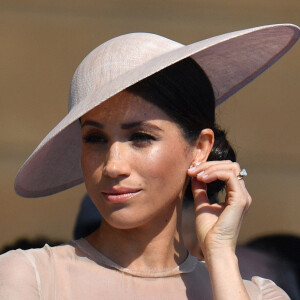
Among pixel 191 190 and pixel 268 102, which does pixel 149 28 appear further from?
pixel 191 190

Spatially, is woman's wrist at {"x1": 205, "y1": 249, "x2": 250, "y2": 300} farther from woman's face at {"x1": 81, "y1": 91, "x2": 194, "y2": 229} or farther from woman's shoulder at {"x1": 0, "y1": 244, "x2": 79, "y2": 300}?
woman's shoulder at {"x1": 0, "y1": 244, "x2": 79, "y2": 300}

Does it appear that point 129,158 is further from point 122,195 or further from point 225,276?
point 225,276

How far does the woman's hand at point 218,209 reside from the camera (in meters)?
2.42

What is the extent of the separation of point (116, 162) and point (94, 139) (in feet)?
0.42

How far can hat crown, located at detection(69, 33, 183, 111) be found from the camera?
91.9 inches

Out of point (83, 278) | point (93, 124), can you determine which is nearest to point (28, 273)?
point (83, 278)

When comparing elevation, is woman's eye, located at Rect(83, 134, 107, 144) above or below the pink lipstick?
above

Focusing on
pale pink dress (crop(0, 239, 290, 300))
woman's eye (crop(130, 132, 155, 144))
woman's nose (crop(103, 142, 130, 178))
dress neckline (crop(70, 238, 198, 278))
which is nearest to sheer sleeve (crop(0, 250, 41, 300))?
pale pink dress (crop(0, 239, 290, 300))

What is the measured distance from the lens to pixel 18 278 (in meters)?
2.27

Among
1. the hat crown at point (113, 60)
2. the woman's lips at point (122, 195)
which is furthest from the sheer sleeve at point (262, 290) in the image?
the hat crown at point (113, 60)

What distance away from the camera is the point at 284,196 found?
3482 mm

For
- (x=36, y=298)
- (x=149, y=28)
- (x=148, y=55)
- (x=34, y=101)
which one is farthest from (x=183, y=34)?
(x=36, y=298)

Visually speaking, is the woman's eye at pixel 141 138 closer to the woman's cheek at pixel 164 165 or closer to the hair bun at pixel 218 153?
the woman's cheek at pixel 164 165

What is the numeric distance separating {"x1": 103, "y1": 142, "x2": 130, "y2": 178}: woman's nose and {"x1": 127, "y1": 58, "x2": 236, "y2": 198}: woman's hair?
0.15m
